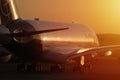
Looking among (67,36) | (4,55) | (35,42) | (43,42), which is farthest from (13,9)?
(67,36)

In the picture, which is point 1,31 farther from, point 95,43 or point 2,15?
point 95,43

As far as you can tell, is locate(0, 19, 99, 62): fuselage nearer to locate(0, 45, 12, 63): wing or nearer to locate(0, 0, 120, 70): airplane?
locate(0, 0, 120, 70): airplane

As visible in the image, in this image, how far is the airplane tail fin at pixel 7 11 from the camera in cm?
4444

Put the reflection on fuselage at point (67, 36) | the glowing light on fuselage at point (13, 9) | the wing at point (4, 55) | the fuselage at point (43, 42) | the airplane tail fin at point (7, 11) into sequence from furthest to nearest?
the glowing light on fuselage at point (13, 9) < the airplane tail fin at point (7, 11) < the reflection on fuselage at point (67, 36) < the wing at point (4, 55) < the fuselage at point (43, 42)

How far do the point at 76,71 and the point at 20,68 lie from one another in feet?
17.4

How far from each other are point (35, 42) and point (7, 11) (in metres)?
5.43

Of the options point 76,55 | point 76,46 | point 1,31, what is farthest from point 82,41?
point 1,31

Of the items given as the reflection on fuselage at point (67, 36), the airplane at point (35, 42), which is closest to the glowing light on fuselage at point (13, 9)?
the airplane at point (35, 42)

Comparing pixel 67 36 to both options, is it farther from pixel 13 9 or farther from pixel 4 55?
pixel 4 55

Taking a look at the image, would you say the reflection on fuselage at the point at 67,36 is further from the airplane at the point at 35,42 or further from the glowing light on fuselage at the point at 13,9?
the glowing light on fuselage at the point at 13,9

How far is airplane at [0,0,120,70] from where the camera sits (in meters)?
39.3

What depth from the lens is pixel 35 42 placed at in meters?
41.4

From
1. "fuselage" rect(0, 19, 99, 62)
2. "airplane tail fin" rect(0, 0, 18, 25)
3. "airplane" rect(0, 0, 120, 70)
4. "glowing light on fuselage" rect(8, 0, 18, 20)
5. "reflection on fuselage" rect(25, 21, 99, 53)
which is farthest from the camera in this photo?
"glowing light on fuselage" rect(8, 0, 18, 20)

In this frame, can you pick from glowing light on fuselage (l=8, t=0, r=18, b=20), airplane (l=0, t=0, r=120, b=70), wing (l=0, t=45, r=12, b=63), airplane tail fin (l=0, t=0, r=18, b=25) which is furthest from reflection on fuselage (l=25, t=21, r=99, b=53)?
wing (l=0, t=45, r=12, b=63)
